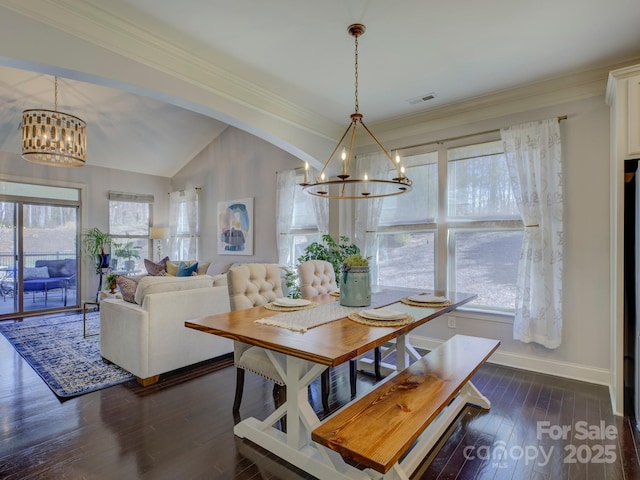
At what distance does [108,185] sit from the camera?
673 centimetres

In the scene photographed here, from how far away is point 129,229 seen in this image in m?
7.15

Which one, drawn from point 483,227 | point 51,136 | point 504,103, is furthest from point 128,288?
point 504,103

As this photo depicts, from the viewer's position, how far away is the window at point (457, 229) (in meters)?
3.57

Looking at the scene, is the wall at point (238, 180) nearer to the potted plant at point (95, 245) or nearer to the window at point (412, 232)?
the potted plant at point (95, 245)

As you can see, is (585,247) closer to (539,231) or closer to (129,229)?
(539,231)

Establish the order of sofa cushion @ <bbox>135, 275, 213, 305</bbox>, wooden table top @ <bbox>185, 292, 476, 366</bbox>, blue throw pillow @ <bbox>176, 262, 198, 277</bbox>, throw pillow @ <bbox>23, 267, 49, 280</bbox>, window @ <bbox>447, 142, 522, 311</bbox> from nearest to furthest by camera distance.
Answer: wooden table top @ <bbox>185, 292, 476, 366</bbox>, sofa cushion @ <bbox>135, 275, 213, 305</bbox>, window @ <bbox>447, 142, 522, 311</bbox>, blue throw pillow @ <bbox>176, 262, 198, 277</bbox>, throw pillow @ <bbox>23, 267, 49, 280</bbox>

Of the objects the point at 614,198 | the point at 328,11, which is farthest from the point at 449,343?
the point at 328,11

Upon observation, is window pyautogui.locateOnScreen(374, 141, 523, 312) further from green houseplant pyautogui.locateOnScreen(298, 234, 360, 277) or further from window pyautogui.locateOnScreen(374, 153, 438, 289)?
green houseplant pyautogui.locateOnScreen(298, 234, 360, 277)

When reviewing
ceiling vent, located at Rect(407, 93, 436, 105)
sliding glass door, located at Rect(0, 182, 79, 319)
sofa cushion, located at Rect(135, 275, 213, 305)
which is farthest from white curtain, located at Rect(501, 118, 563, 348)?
sliding glass door, located at Rect(0, 182, 79, 319)

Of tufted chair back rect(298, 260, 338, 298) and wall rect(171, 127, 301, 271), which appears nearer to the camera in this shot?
tufted chair back rect(298, 260, 338, 298)

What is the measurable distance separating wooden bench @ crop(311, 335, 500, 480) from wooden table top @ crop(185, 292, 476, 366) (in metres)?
0.27

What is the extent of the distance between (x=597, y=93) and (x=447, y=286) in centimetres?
228

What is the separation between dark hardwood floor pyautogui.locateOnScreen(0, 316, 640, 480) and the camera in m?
1.89

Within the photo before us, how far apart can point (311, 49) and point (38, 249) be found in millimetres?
6055
